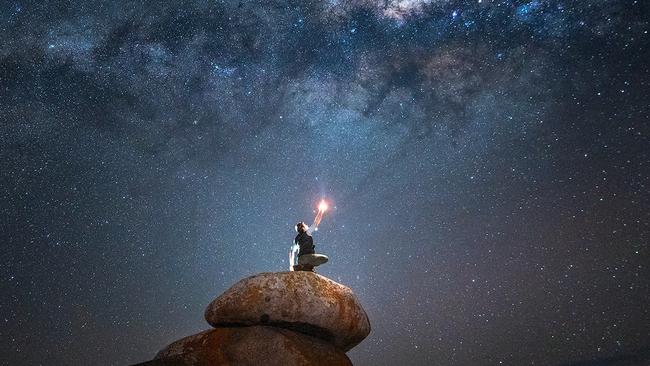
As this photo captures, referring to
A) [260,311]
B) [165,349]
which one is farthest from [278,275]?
[165,349]

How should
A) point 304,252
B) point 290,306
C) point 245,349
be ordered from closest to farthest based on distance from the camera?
point 245,349 < point 290,306 < point 304,252

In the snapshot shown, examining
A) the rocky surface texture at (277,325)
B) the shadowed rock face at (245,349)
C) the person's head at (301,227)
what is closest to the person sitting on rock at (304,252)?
the person's head at (301,227)

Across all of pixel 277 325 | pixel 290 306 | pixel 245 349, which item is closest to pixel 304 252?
pixel 290 306

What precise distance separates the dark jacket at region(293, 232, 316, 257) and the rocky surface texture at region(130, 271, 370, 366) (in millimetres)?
1609

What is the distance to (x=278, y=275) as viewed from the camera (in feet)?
33.4

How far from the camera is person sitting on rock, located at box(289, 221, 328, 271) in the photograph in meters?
11.8

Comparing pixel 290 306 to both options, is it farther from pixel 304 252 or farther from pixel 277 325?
pixel 304 252

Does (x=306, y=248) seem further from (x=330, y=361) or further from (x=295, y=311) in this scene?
(x=330, y=361)

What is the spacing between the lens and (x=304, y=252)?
12.1 metres

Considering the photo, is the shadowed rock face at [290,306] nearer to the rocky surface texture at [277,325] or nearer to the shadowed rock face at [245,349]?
the rocky surface texture at [277,325]

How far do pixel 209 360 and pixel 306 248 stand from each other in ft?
15.1

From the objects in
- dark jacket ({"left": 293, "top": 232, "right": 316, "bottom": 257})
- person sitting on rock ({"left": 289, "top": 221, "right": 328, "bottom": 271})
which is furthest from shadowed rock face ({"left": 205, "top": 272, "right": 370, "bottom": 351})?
dark jacket ({"left": 293, "top": 232, "right": 316, "bottom": 257})

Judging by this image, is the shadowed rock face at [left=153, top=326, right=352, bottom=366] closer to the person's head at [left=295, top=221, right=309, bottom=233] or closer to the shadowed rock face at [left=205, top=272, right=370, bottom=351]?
the shadowed rock face at [left=205, top=272, right=370, bottom=351]

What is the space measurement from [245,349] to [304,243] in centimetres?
410
